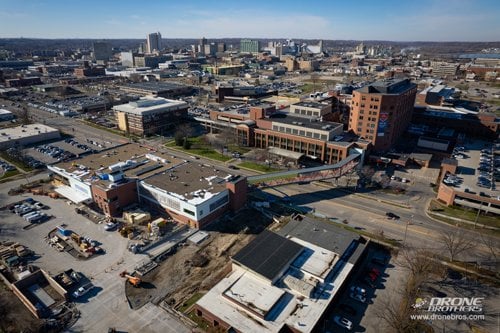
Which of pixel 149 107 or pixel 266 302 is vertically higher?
pixel 149 107

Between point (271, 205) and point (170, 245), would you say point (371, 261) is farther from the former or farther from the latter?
point (170, 245)

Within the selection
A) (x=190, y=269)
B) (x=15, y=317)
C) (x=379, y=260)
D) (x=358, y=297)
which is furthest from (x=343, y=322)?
(x=15, y=317)

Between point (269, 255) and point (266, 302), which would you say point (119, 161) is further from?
point (266, 302)

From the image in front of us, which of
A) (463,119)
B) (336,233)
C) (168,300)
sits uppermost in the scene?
(463,119)

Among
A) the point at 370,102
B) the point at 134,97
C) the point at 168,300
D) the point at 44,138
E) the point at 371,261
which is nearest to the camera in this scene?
the point at 168,300

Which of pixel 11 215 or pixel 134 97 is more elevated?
pixel 134 97

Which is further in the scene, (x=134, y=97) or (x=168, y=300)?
(x=134, y=97)

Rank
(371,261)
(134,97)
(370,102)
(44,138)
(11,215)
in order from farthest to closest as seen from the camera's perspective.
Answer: (134,97) < (44,138) < (370,102) < (11,215) < (371,261)

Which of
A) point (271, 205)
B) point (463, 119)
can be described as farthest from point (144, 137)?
point (463, 119)
